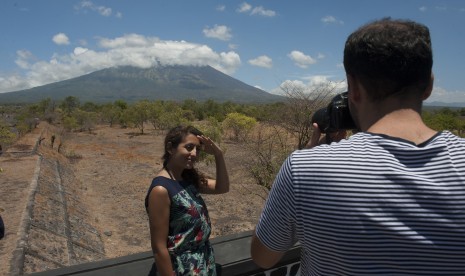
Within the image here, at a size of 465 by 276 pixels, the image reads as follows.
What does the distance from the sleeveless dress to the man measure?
0.88 m

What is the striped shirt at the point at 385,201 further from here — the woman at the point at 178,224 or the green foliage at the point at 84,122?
the green foliage at the point at 84,122

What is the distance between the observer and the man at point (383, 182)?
2.86 ft

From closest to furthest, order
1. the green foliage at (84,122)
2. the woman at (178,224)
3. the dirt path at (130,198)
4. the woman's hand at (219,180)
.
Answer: the woman at (178,224)
the woman's hand at (219,180)
the dirt path at (130,198)
the green foliage at (84,122)

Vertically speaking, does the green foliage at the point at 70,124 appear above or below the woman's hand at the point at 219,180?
below

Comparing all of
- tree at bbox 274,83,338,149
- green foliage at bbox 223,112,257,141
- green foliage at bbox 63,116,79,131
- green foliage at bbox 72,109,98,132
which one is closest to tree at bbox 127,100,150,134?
green foliage at bbox 72,109,98,132

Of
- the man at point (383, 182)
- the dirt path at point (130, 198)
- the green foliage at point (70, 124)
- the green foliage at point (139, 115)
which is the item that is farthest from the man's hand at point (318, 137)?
the green foliage at point (70, 124)

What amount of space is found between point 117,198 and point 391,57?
1165cm

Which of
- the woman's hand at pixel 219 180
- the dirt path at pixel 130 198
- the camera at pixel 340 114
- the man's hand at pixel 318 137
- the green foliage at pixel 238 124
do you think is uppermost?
the camera at pixel 340 114

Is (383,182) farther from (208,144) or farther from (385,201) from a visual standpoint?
(208,144)

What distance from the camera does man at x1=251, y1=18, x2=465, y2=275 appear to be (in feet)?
2.86

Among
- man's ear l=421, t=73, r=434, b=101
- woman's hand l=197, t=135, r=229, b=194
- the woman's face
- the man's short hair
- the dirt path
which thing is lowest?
the dirt path

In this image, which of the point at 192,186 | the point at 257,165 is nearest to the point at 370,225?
the point at 192,186

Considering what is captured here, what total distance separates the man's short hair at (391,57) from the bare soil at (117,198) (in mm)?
4245

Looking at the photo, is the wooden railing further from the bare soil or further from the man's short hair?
the bare soil
